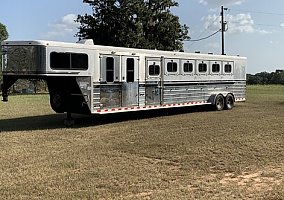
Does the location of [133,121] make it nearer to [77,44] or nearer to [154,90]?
[154,90]

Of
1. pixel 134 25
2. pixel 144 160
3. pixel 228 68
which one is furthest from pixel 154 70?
pixel 134 25

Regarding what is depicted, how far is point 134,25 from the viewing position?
37.0m

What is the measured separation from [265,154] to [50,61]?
650cm

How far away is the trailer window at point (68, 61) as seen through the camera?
12375 millimetres

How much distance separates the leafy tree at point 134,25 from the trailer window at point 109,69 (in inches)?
863

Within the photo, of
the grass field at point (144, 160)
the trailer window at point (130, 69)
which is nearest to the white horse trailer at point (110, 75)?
the trailer window at point (130, 69)

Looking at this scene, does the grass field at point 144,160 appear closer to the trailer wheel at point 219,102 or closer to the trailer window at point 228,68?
the trailer wheel at point 219,102

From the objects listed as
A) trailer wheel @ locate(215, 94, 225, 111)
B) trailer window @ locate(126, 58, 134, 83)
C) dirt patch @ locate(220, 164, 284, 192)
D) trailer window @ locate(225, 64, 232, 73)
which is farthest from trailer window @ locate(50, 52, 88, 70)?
trailer window @ locate(225, 64, 232, 73)

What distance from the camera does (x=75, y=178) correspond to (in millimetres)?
7180

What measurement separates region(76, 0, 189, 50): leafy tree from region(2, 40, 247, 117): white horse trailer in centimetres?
1817

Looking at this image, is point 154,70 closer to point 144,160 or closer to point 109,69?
point 109,69

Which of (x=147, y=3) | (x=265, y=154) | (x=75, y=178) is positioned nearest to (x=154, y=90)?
(x=265, y=154)

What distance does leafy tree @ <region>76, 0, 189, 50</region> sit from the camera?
36.6 meters

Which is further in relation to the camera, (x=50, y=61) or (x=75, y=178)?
(x=50, y=61)
